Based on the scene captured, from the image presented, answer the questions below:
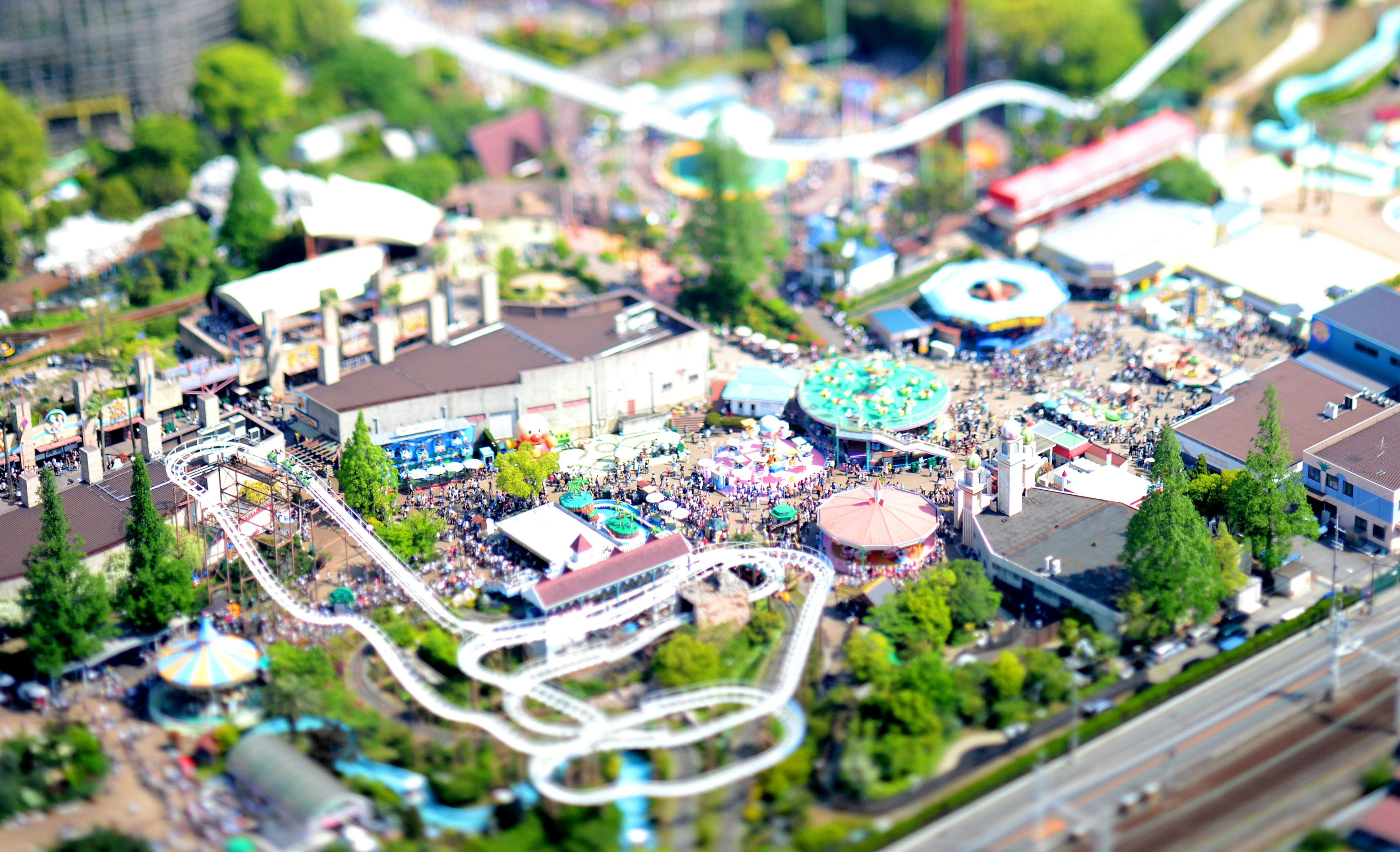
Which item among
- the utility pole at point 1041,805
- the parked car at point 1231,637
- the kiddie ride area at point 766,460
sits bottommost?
the utility pole at point 1041,805

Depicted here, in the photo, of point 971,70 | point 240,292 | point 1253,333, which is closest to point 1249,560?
point 1253,333

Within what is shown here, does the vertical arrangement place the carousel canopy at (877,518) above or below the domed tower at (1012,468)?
below

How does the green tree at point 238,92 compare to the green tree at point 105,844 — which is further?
the green tree at point 238,92

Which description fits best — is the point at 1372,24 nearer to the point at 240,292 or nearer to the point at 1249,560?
the point at 1249,560

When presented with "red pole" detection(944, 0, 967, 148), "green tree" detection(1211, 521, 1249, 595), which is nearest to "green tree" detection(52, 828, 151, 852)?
"green tree" detection(1211, 521, 1249, 595)

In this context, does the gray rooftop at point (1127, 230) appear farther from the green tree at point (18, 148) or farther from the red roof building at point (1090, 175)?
the green tree at point (18, 148)

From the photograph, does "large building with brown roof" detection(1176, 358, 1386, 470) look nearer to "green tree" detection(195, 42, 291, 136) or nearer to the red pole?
the red pole

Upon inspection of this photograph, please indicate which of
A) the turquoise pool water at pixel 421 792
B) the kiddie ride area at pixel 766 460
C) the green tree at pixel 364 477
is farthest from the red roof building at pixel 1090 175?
the turquoise pool water at pixel 421 792
